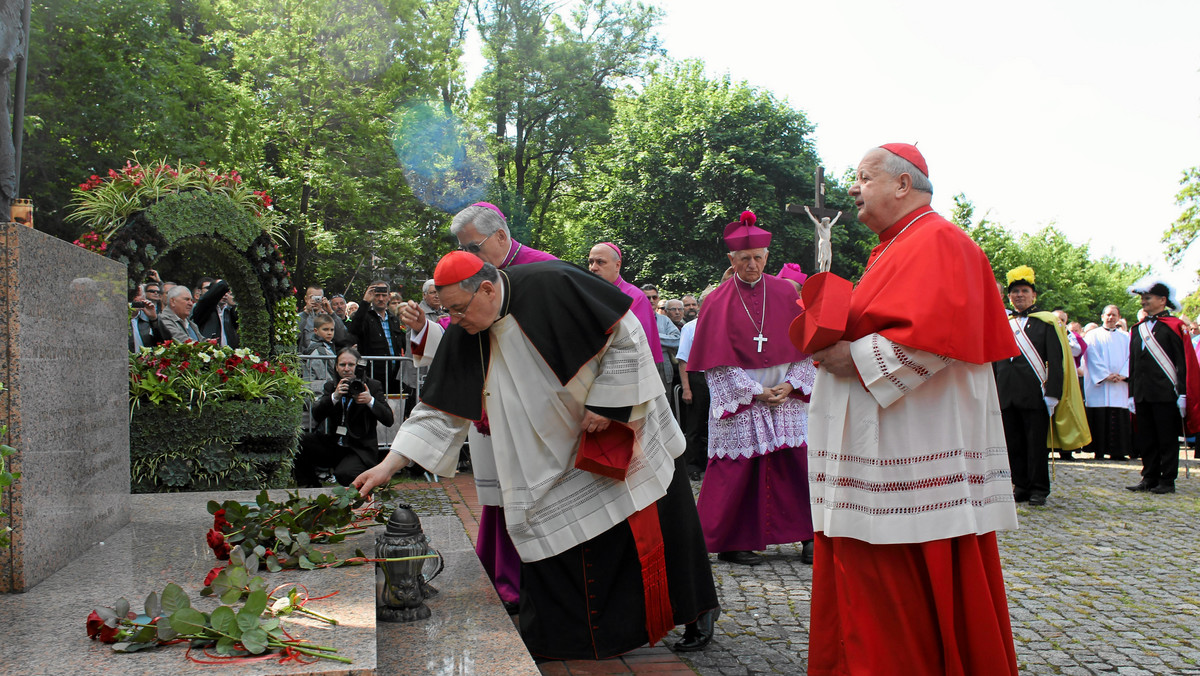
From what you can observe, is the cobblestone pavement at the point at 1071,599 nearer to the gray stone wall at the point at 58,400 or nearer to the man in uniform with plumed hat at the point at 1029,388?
the man in uniform with plumed hat at the point at 1029,388

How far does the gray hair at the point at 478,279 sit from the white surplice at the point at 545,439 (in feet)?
0.63

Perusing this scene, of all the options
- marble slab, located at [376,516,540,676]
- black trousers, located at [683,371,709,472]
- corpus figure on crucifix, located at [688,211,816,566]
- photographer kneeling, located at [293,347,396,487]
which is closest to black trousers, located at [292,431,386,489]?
photographer kneeling, located at [293,347,396,487]

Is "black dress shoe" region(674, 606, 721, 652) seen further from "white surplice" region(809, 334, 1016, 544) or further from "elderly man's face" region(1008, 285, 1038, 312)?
"elderly man's face" region(1008, 285, 1038, 312)

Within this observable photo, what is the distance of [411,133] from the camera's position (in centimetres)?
2633

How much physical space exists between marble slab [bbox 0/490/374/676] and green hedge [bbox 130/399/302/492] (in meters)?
1.76

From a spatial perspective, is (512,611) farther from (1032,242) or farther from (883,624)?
(1032,242)

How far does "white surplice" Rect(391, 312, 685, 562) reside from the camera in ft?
12.3

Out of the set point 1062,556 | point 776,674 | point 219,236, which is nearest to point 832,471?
point 776,674

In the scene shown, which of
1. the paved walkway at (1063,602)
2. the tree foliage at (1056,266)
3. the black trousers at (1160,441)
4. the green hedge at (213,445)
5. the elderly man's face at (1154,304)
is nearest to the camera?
the paved walkway at (1063,602)

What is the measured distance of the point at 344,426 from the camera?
324 inches

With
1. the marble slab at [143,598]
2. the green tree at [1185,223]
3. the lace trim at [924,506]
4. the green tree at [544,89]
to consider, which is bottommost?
the marble slab at [143,598]

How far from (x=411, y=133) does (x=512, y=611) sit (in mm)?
23496

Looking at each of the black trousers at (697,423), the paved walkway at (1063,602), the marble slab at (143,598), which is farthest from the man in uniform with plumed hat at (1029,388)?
the marble slab at (143,598)

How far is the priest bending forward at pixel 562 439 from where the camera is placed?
3711 millimetres
